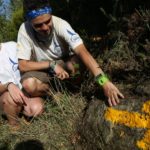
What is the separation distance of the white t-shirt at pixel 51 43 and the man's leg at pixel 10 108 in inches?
18.5

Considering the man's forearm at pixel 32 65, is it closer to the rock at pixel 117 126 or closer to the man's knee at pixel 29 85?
the man's knee at pixel 29 85

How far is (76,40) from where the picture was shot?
5211 mm

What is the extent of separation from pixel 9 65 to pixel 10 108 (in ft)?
1.68

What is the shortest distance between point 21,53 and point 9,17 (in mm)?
4650

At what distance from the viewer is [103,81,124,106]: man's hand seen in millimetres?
4453

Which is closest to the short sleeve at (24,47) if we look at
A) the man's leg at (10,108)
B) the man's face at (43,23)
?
the man's face at (43,23)

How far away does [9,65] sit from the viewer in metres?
5.69

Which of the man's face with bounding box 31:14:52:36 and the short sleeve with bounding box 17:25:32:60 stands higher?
the man's face with bounding box 31:14:52:36

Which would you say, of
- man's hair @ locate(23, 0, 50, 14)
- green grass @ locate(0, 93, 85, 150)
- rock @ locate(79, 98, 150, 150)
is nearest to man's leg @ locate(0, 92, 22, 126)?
green grass @ locate(0, 93, 85, 150)

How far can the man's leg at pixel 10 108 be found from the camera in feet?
17.9

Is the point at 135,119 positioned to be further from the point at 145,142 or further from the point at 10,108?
the point at 10,108

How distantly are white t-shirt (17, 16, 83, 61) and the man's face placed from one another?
0.19 meters

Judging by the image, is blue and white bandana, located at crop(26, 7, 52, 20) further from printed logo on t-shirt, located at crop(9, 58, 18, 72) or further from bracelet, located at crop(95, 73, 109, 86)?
bracelet, located at crop(95, 73, 109, 86)

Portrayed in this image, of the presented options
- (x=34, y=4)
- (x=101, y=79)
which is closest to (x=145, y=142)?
(x=101, y=79)
